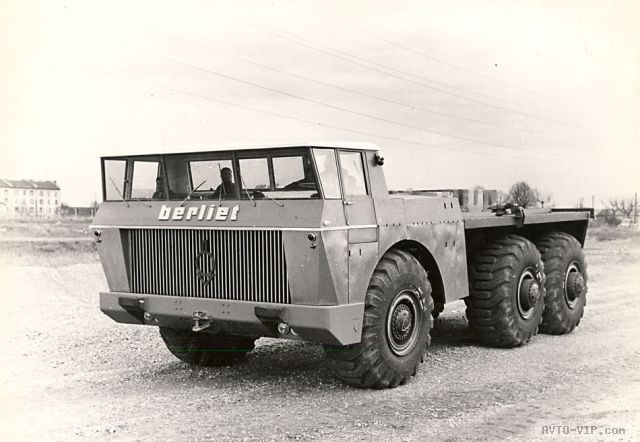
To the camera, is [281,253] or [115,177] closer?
[281,253]

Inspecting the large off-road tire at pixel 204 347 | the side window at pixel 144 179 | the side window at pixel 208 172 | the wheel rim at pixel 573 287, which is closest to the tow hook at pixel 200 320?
the large off-road tire at pixel 204 347

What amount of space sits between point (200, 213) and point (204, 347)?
5.86 ft

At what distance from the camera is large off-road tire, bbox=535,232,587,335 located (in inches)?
407

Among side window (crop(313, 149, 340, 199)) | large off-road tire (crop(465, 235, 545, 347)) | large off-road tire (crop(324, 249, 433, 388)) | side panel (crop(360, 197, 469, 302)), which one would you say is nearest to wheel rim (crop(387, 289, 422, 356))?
large off-road tire (crop(324, 249, 433, 388))

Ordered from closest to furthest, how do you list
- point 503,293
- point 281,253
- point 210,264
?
1. point 281,253
2. point 210,264
3. point 503,293

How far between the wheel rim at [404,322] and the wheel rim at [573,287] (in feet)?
12.0

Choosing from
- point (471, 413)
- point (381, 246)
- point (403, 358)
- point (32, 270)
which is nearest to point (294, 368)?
point (403, 358)

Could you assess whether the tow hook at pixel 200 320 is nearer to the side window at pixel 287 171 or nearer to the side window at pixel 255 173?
the side window at pixel 255 173

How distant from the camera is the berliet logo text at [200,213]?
7059mm

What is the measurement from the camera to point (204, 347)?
8.38m

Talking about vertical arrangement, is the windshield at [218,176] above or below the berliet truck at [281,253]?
above

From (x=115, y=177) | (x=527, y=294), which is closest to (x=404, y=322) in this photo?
(x=527, y=294)

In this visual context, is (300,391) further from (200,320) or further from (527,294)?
(527,294)

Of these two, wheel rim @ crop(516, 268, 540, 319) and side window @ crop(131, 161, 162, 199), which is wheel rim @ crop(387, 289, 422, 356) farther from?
side window @ crop(131, 161, 162, 199)
